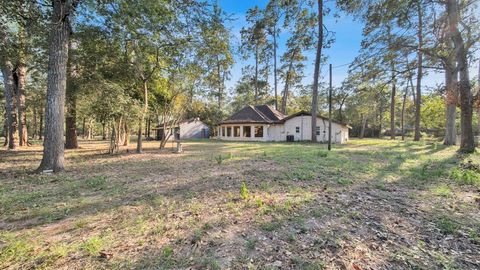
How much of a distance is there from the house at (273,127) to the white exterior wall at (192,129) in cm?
717

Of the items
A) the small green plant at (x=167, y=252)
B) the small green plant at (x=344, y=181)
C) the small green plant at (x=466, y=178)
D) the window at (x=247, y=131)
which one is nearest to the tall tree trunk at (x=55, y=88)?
the small green plant at (x=167, y=252)

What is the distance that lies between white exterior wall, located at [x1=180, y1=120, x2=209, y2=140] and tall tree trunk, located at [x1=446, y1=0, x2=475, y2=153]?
28.5 m

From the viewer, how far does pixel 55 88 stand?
21.4ft

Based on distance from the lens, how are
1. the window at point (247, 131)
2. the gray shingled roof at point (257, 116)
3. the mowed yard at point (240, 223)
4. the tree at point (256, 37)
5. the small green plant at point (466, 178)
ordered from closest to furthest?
1. the mowed yard at point (240, 223)
2. the small green plant at point (466, 178)
3. the tree at point (256, 37)
4. the gray shingled roof at point (257, 116)
5. the window at point (247, 131)

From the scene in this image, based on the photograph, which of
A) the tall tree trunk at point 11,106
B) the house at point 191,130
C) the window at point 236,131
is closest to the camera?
the tall tree trunk at point 11,106

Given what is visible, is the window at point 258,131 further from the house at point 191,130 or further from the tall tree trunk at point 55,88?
the tall tree trunk at point 55,88

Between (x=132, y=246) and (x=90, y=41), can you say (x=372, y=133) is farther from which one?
(x=132, y=246)

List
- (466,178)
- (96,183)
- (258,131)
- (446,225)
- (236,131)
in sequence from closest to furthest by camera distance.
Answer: (446,225), (96,183), (466,178), (258,131), (236,131)

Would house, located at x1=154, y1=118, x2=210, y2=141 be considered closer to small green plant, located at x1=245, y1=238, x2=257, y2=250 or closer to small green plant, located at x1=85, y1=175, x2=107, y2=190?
small green plant, located at x1=85, y1=175, x2=107, y2=190

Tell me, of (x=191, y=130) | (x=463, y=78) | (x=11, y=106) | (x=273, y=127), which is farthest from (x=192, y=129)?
(x=463, y=78)

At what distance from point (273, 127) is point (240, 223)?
23019 mm

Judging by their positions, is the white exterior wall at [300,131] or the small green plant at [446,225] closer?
the small green plant at [446,225]

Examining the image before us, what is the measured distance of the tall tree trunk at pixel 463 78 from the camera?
9.87 m

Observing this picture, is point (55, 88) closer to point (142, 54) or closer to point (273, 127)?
point (142, 54)
